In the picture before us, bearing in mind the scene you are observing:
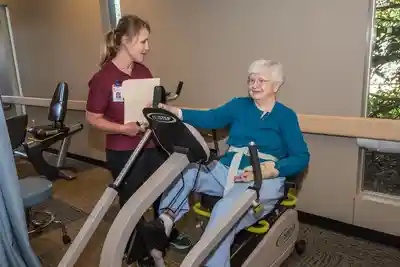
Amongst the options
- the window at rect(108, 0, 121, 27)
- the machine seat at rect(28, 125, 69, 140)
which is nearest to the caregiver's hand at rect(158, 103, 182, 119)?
the window at rect(108, 0, 121, 27)

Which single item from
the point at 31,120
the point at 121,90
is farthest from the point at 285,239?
the point at 31,120

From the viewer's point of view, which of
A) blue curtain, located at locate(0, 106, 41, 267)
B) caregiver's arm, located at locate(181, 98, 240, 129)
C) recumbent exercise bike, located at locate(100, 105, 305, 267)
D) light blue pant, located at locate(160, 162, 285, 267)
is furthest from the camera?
caregiver's arm, located at locate(181, 98, 240, 129)

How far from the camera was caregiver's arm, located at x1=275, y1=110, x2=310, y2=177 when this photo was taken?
6.18 ft

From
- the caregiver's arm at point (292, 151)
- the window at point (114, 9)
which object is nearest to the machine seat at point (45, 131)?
the window at point (114, 9)

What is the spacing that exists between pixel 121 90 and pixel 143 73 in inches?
9.5

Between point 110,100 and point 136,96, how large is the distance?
15cm

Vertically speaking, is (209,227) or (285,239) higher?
(209,227)

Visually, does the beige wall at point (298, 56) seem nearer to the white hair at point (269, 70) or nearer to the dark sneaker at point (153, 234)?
the white hair at point (269, 70)

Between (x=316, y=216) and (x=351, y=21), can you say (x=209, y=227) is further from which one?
(x=351, y=21)

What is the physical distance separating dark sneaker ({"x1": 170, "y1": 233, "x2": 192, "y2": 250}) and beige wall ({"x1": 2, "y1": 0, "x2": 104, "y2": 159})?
224cm

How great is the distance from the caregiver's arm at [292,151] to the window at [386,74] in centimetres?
77

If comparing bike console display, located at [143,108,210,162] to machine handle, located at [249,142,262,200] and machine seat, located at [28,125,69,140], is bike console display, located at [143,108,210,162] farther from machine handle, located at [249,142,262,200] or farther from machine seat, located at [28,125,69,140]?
machine seat, located at [28,125,69,140]

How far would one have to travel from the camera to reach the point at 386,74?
2.36 meters

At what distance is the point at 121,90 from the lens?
1.96 metres
